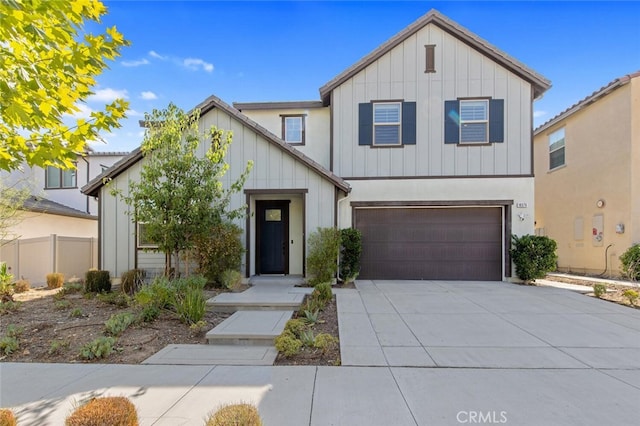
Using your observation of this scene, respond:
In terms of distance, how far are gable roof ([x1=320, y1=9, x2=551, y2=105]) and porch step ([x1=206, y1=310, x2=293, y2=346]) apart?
7833 mm

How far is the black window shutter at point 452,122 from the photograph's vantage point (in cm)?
1034

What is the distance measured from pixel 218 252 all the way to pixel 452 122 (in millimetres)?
8390

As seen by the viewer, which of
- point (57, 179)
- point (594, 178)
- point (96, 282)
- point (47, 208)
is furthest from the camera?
point (57, 179)

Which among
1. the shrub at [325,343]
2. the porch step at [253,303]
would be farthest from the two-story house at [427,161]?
the shrub at [325,343]

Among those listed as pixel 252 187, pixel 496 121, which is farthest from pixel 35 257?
pixel 496 121

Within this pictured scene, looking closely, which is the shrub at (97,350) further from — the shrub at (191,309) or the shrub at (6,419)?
the shrub at (6,419)

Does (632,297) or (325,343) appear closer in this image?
(325,343)

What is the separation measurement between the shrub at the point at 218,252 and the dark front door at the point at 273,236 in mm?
1556

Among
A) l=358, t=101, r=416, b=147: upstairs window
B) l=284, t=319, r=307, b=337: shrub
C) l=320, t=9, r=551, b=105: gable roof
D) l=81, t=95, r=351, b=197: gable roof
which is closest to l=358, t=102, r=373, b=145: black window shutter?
l=358, t=101, r=416, b=147: upstairs window

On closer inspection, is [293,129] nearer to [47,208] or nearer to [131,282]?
[131,282]

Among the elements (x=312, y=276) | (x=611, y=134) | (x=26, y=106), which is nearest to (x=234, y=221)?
(x=312, y=276)

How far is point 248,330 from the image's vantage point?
5.23 metres

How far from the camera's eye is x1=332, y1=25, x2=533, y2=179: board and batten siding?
33.7ft

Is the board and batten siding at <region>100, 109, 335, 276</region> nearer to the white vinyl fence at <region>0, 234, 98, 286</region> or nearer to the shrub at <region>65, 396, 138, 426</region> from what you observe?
the white vinyl fence at <region>0, 234, 98, 286</region>
